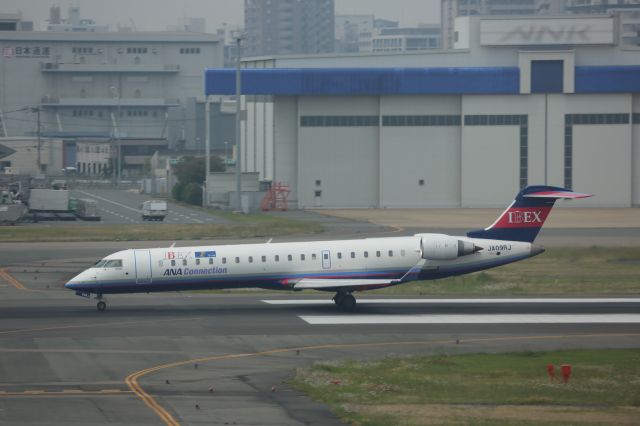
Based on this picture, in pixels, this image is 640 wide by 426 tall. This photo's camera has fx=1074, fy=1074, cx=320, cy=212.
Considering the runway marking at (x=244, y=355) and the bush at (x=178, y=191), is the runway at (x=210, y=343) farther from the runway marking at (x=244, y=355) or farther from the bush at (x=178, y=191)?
the bush at (x=178, y=191)

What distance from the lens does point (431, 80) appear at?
97312 mm

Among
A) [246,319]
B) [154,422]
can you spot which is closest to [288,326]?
[246,319]

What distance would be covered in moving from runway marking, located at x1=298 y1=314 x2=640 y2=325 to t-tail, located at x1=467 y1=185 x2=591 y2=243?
415 cm

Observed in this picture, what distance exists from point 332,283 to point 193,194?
71.5m

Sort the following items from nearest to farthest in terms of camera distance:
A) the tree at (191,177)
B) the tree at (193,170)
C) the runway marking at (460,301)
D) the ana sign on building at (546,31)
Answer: the runway marking at (460,301)
the ana sign on building at (546,31)
the tree at (191,177)
the tree at (193,170)

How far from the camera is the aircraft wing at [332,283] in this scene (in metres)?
40.5

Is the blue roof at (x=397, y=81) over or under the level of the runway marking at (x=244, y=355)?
over

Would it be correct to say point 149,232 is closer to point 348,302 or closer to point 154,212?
point 154,212

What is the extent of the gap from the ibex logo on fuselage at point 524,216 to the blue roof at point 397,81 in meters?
55.2

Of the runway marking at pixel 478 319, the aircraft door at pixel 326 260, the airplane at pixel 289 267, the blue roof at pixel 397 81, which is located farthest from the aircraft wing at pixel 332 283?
→ the blue roof at pixel 397 81

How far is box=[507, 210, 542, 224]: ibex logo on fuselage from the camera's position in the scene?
42.7m

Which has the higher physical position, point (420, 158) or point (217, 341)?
point (420, 158)

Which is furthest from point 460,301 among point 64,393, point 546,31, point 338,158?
point 546,31

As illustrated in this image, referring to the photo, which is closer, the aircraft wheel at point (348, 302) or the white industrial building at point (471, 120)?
the aircraft wheel at point (348, 302)
